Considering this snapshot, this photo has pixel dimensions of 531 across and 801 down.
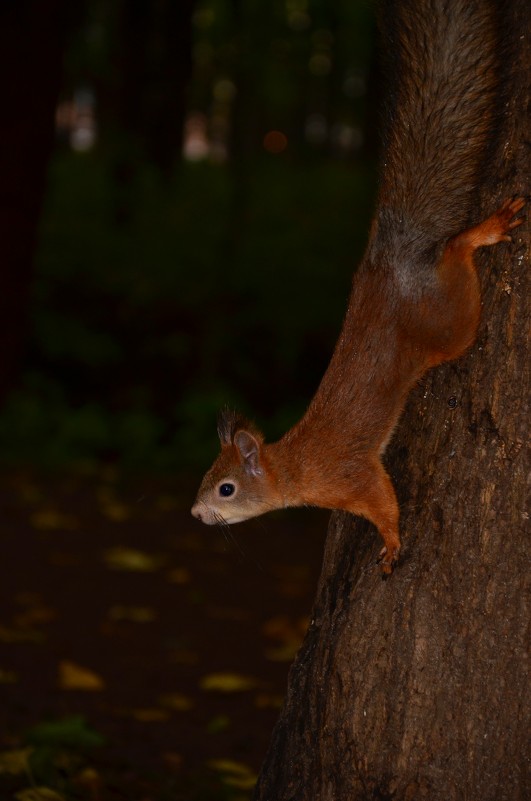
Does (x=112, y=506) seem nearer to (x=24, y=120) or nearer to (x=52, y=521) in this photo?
(x=52, y=521)

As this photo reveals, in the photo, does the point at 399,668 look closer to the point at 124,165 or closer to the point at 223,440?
the point at 223,440

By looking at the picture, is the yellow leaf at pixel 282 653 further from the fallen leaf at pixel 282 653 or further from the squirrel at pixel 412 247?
the squirrel at pixel 412 247

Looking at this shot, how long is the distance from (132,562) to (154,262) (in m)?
7.47

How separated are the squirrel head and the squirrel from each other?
10.3 inches

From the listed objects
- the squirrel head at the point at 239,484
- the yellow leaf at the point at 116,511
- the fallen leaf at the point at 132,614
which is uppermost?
the yellow leaf at the point at 116,511

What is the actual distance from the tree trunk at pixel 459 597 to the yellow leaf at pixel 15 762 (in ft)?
4.02

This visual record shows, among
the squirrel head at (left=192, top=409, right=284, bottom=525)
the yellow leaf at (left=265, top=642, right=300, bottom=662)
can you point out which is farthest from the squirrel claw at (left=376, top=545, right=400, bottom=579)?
the yellow leaf at (left=265, top=642, right=300, bottom=662)

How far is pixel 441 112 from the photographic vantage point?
8.45 feet

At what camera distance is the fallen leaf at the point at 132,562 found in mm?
6121

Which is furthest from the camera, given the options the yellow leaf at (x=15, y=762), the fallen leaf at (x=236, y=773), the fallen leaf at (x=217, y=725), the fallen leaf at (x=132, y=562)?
the fallen leaf at (x=132, y=562)

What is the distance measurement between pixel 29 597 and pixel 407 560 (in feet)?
11.4

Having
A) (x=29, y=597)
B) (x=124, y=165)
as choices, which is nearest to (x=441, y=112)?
(x=29, y=597)

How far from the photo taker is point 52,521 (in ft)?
22.3

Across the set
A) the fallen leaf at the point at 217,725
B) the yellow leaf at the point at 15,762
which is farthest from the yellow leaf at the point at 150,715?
the yellow leaf at the point at 15,762
